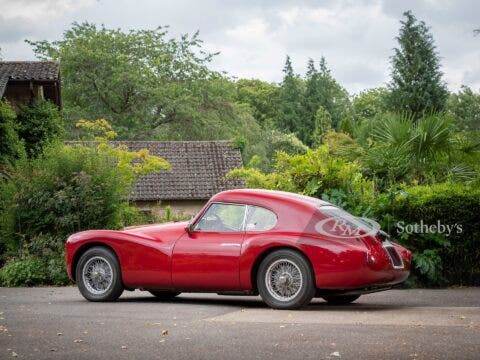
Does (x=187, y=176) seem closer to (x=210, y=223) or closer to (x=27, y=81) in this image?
(x=27, y=81)

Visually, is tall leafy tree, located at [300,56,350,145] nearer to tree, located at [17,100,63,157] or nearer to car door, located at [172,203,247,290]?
tree, located at [17,100,63,157]

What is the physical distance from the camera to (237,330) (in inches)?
316

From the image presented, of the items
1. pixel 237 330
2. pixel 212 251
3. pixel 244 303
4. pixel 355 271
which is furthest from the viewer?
pixel 244 303

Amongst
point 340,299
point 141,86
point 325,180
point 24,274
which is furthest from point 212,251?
point 141,86

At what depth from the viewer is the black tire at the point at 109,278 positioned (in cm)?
1145

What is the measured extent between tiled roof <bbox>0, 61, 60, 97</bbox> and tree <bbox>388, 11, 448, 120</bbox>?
3351 cm

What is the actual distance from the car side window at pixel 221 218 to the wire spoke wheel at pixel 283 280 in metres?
0.87

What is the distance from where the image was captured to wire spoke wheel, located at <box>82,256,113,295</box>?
1156cm

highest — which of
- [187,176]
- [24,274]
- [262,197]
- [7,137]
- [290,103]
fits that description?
[290,103]

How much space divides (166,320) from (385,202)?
6648mm

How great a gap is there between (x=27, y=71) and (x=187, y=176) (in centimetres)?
1202

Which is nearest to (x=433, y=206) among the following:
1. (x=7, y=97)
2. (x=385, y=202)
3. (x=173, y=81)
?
(x=385, y=202)

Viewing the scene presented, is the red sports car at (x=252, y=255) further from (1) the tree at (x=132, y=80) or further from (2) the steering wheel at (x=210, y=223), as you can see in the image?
(1) the tree at (x=132, y=80)

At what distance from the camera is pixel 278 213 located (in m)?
10.6
